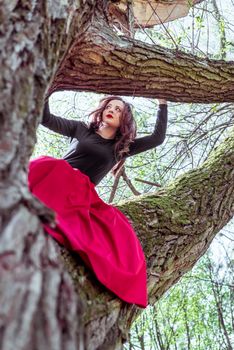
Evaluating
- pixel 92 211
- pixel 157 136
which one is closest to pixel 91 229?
pixel 92 211

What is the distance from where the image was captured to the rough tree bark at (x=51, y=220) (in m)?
0.62

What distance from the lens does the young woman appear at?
4.37ft

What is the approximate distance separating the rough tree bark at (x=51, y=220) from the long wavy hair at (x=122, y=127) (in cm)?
15

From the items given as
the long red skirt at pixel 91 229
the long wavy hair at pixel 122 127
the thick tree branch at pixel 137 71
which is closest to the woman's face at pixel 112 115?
the long wavy hair at pixel 122 127

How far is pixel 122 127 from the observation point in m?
2.21

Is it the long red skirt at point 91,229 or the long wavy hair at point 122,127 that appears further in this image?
the long wavy hair at point 122,127

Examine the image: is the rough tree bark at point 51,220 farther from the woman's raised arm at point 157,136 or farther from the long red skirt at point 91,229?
the woman's raised arm at point 157,136

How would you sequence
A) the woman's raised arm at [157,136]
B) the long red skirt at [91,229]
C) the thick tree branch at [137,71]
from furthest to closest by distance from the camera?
1. the woman's raised arm at [157,136]
2. the thick tree branch at [137,71]
3. the long red skirt at [91,229]

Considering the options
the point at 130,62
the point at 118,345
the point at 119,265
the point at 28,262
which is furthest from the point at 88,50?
the point at 28,262

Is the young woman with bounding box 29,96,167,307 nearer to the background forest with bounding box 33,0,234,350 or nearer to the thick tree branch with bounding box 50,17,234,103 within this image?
the thick tree branch with bounding box 50,17,234,103

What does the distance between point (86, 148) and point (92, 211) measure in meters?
0.57

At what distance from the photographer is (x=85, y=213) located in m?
1.51

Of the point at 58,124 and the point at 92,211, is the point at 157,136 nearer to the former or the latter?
the point at 58,124

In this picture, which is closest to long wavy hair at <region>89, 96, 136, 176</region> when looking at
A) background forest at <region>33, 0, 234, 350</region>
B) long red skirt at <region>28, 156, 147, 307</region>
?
background forest at <region>33, 0, 234, 350</region>
